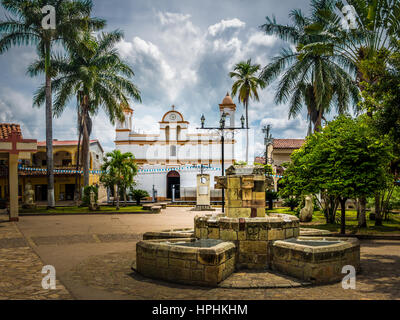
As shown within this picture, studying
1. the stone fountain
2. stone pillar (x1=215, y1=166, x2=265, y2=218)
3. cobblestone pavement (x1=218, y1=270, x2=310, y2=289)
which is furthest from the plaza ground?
stone pillar (x1=215, y1=166, x2=265, y2=218)

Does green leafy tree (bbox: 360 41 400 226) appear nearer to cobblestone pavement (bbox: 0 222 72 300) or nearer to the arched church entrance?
cobblestone pavement (bbox: 0 222 72 300)

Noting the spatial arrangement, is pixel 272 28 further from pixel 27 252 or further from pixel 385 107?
pixel 27 252

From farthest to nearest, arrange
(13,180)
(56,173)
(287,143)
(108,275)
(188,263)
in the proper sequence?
1. (287,143)
2. (56,173)
3. (13,180)
4. (108,275)
5. (188,263)

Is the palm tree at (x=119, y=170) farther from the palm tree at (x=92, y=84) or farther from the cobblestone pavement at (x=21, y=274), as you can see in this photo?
the cobblestone pavement at (x=21, y=274)

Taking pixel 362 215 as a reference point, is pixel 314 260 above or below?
above

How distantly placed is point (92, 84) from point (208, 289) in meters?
19.4

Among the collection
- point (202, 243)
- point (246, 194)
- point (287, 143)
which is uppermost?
point (287, 143)

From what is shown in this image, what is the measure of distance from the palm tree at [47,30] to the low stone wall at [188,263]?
17.9 meters

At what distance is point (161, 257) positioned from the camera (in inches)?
256

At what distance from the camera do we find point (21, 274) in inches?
268

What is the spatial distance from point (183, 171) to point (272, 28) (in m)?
19.6

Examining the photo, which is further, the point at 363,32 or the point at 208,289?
the point at 363,32

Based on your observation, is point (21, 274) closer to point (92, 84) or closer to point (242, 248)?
point (242, 248)

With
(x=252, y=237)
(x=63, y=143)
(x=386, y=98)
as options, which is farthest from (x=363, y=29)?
(x=63, y=143)
